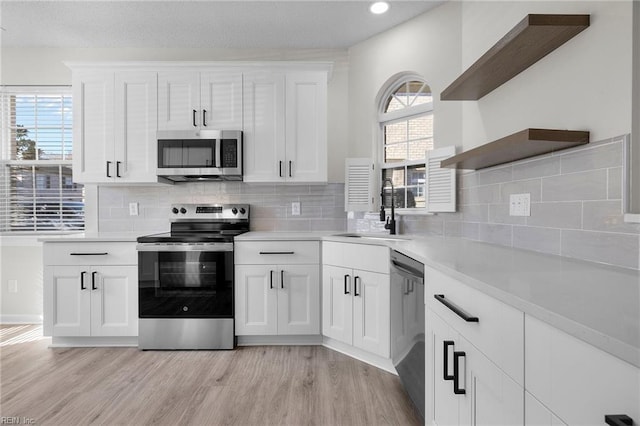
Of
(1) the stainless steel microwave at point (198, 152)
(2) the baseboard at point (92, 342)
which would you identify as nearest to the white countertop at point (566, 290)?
(1) the stainless steel microwave at point (198, 152)

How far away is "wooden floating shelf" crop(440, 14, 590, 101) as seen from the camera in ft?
4.44

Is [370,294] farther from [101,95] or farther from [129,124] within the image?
[101,95]

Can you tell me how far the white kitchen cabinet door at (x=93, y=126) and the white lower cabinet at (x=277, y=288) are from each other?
150 cm

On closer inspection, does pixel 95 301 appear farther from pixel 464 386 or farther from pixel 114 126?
pixel 464 386

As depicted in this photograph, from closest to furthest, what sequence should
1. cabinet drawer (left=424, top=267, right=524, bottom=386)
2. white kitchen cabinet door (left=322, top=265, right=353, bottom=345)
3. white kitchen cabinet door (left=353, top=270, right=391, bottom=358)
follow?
cabinet drawer (left=424, top=267, right=524, bottom=386) < white kitchen cabinet door (left=353, top=270, right=391, bottom=358) < white kitchen cabinet door (left=322, top=265, right=353, bottom=345)

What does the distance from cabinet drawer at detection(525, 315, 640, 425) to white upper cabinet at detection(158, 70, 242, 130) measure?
2809mm

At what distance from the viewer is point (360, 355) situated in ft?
8.45

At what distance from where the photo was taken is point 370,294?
96.0 inches

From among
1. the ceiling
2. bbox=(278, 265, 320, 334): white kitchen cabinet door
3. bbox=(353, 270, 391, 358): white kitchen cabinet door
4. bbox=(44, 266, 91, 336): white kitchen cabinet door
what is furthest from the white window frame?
bbox=(44, 266, 91, 336): white kitchen cabinet door

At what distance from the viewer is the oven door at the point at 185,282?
2.75 metres

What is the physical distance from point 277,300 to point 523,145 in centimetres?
206

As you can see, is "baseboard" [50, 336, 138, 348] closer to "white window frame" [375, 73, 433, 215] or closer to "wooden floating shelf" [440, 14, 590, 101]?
"white window frame" [375, 73, 433, 215]

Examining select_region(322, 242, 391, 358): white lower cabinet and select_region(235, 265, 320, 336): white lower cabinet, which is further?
select_region(235, 265, 320, 336): white lower cabinet

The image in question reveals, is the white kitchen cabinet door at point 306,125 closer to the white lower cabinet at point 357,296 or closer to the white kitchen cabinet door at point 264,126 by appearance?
the white kitchen cabinet door at point 264,126
